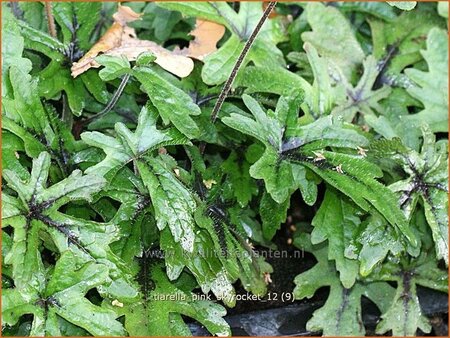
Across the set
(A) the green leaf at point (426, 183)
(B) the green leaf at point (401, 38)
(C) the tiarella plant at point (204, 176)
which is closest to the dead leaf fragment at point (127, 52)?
(C) the tiarella plant at point (204, 176)

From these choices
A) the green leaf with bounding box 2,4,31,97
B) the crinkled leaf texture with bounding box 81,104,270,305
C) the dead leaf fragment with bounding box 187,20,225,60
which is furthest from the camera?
the dead leaf fragment with bounding box 187,20,225,60

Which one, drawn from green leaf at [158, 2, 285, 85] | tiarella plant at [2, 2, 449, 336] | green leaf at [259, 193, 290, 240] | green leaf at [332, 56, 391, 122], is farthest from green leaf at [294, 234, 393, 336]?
green leaf at [158, 2, 285, 85]

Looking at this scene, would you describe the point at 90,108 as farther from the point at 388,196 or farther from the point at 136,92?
the point at 388,196

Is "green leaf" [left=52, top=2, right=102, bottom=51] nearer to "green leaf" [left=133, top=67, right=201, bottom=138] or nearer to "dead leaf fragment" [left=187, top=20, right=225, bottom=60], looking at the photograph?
"dead leaf fragment" [left=187, top=20, right=225, bottom=60]

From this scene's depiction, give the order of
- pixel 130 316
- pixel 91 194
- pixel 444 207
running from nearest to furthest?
pixel 91 194, pixel 130 316, pixel 444 207

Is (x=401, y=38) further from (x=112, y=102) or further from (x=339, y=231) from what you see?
(x=112, y=102)

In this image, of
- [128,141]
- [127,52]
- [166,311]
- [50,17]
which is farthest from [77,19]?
[166,311]

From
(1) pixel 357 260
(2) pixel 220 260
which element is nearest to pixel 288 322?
(1) pixel 357 260
